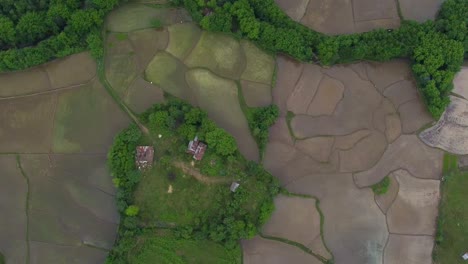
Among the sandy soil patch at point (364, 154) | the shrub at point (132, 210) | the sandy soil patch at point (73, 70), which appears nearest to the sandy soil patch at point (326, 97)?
the sandy soil patch at point (364, 154)

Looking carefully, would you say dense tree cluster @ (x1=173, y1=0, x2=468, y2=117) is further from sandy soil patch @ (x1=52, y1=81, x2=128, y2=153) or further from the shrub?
the shrub

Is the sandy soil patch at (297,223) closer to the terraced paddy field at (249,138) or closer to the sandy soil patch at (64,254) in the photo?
the terraced paddy field at (249,138)

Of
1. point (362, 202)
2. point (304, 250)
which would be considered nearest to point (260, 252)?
point (304, 250)

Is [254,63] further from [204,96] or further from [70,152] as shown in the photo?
[70,152]

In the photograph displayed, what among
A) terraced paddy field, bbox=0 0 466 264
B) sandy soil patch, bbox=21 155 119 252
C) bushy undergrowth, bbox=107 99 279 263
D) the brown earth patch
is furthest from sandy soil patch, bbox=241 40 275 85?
sandy soil patch, bbox=21 155 119 252

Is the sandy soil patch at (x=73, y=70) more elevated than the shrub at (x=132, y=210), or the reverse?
the sandy soil patch at (x=73, y=70)

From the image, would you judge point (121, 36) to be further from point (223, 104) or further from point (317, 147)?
point (317, 147)
